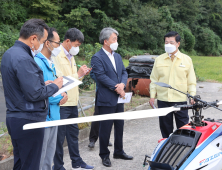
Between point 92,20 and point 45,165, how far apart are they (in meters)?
31.1

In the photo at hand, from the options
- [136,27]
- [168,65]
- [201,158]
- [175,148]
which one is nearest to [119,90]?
[168,65]

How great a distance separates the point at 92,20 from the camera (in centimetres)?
3259

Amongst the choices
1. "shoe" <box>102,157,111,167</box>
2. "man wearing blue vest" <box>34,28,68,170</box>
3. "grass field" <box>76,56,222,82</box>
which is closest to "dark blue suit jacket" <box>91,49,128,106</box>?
"shoe" <box>102,157,111,167</box>

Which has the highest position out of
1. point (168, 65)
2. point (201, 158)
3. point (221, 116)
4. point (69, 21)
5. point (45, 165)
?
point (69, 21)

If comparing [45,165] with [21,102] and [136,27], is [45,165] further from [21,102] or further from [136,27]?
[136,27]

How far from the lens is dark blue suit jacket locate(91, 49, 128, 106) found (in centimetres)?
391

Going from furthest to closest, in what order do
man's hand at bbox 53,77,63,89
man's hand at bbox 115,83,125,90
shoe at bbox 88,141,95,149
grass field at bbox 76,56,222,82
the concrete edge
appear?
grass field at bbox 76,56,222,82, shoe at bbox 88,141,95,149, man's hand at bbox 115,83,125,90, the concrete edge, man's hand at bbox 53,77,63,89

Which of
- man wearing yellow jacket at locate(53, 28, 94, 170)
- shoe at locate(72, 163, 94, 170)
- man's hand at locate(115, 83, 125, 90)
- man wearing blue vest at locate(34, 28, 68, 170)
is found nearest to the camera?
man wearing blue vest at locate(34, 28, 68, 170)

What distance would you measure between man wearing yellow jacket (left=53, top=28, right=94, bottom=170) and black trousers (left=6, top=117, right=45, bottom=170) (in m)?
1.06

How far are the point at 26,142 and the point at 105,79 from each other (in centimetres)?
179

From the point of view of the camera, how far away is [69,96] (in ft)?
11.9

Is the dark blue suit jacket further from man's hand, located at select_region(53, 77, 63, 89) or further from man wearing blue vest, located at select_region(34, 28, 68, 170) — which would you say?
man's hand, located at select_region(53, 77, 63, 89)

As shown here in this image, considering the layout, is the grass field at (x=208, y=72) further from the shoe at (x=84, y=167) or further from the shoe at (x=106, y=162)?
the shoe at (x=84, y=167)

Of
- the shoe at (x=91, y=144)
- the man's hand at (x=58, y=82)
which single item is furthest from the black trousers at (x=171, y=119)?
the man's hand at (x=58, y=82)
